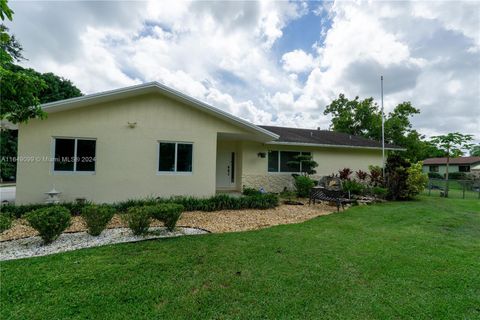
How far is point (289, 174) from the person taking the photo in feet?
47.0

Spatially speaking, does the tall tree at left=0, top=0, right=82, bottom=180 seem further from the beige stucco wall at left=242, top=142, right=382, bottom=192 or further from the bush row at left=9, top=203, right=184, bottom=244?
the beige stucco wall at left=242, top=142, right=382, bottom=192

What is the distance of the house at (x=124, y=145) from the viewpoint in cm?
832

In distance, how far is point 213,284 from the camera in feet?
11.5

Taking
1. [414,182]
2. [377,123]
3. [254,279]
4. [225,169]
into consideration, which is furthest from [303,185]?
[377,123]

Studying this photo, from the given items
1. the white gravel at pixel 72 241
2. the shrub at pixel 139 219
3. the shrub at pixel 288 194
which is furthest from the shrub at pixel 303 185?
the shrub at pixel 139 219

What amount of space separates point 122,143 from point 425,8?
14061 mm

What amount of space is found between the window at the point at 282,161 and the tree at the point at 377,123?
17.9m

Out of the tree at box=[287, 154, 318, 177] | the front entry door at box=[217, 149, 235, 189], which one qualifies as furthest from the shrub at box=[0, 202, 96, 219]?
the tree at box=[287, 154, 318, 177]

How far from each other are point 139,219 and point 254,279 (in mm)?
3277

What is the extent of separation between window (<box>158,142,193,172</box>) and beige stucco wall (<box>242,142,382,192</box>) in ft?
13.2

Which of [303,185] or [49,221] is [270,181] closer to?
[303,185]

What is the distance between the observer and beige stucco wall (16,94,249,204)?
27.3 feet

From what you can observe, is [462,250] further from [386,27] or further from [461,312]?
[386,27]

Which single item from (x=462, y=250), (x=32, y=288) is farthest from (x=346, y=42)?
(x=32, y=288)
